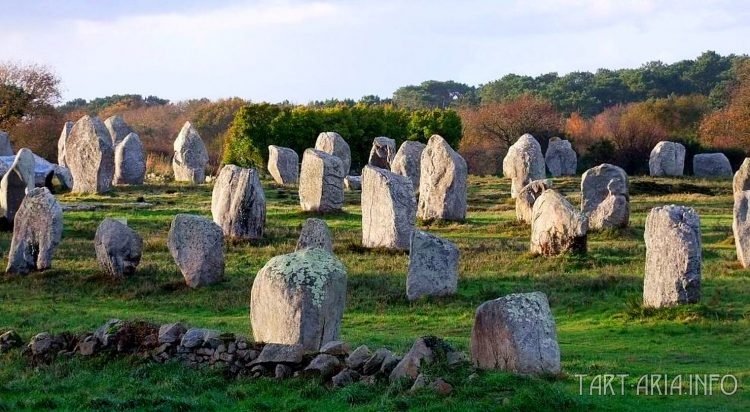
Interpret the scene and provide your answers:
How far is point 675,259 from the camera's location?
19203 millimetres

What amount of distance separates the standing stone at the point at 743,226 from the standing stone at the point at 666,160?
28.9 meters

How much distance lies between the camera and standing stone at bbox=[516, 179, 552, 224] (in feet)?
104

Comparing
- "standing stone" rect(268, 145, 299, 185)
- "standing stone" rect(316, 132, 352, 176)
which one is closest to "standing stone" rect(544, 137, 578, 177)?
"standing stone" rect(316, 132, 352, 176)

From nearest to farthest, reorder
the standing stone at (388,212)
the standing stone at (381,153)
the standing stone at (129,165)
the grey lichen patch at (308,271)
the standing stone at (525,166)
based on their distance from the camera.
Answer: the grey lichen patch at (308,271), the standing stone at (388,212), the standing stone at (525,166), the standing stone at (129,165), the standing stone at (381,153)

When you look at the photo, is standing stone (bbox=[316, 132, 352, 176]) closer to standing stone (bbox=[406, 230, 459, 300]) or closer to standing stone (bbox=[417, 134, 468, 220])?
standing stone (bbox=[417, 134, 468, 220])

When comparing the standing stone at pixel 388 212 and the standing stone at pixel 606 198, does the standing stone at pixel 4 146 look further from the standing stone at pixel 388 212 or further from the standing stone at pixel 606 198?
the standing stone at pixel 606 198

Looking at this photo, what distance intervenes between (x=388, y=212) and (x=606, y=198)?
6.43m

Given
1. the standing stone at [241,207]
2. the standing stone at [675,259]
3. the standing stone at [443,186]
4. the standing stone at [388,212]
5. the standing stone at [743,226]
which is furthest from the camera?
the standing stone at [443,186]

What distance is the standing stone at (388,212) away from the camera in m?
27.2

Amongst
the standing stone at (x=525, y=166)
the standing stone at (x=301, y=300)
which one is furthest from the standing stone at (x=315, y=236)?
the standing stone at (x=525, y=166)

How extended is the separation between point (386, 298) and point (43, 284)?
694cm

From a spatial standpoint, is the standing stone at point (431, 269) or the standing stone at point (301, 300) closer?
the standing stone at point (301, 300)

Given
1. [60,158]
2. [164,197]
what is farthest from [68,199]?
[60,158]

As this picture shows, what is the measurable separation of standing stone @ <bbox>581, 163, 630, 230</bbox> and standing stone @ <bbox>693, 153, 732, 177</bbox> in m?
24.1
